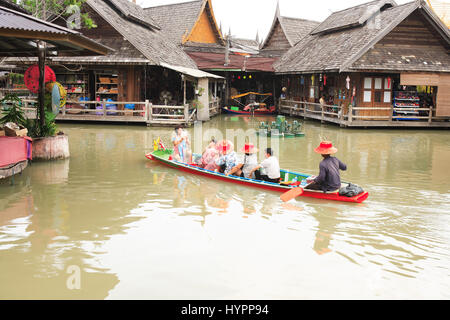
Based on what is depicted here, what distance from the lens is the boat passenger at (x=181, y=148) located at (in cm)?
1133

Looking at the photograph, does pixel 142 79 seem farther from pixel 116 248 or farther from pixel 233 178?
pixel 116 248

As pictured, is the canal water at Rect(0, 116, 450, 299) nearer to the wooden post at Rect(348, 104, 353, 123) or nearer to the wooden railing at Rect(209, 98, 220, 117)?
the wooden post at Rect(348, 104, 353, 123)

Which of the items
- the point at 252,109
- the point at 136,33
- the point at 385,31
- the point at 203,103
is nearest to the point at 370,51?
the point at 385,31

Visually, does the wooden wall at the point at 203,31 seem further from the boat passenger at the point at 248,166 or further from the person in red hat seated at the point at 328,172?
the person in red hat seated at the point at 328,172

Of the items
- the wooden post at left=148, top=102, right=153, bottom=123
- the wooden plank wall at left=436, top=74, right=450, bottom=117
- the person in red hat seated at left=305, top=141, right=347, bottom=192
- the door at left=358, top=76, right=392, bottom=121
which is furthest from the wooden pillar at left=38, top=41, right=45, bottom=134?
the wooden plank wall at left=436, top=74, right=450, bottom=117

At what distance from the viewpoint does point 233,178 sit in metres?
9.57

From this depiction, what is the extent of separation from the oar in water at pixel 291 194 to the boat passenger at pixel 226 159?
2.17 meters

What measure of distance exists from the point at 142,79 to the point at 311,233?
1654 centimetres

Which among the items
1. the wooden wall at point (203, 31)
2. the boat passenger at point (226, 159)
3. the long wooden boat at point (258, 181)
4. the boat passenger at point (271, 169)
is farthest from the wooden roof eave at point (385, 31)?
the wooden wall at point (203, 31)

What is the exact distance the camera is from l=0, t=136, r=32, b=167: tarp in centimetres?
885

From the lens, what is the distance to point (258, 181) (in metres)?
9.09

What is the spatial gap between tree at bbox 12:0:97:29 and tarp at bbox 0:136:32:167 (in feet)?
43.5
